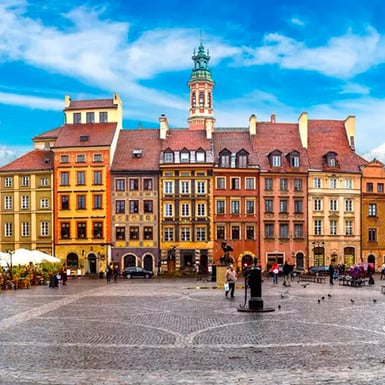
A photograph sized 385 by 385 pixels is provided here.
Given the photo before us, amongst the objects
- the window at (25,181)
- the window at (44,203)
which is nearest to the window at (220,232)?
the window at (44,203)

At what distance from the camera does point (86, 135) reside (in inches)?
2667

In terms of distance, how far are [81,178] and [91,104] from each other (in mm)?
8152

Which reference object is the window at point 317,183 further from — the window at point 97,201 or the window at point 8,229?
the window at point 8,229

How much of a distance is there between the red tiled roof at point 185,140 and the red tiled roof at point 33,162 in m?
11.3

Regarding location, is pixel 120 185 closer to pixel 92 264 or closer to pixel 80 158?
pixel 80 158

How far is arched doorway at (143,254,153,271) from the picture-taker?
6638cm

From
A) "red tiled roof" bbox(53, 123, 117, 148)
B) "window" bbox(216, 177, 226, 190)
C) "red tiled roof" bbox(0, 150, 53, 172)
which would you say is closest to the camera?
"window" bbox(216, 177, 226, 190)

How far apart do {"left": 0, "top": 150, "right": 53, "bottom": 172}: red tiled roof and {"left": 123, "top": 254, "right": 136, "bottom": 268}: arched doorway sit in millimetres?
11250

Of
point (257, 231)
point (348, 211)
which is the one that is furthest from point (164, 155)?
point (348, 211)

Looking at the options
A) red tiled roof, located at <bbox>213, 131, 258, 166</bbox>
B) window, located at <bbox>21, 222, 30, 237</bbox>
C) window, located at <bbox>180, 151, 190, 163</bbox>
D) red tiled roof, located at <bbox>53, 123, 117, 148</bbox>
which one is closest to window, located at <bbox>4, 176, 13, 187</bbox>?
window, located at <bbox>21, 222, 30, 237</bbox>

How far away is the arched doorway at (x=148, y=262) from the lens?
66.4m

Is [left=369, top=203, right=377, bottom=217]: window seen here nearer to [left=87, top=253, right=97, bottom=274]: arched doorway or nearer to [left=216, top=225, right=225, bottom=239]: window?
[left=216, top=225, right=225, bottom=239]: window

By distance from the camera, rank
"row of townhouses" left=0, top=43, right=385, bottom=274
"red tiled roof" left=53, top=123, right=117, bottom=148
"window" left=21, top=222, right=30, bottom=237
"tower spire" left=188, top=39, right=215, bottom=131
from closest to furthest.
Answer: "row of townhouses" left=0, top=43, right=385, bottom=274
"red tiled roof" left=53, top=123, right=117, bottom=148
"window" left=21, top=222, right=30, bottom=237
"tower spire" left=188, top=39, right=215, bottom=131

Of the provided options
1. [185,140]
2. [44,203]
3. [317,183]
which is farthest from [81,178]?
[317,183]
